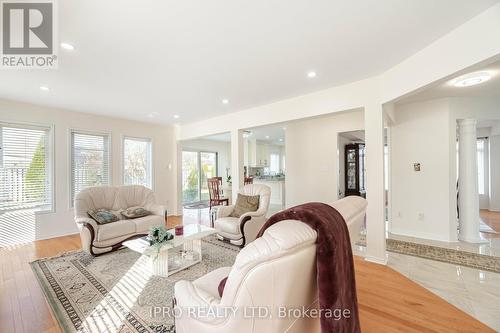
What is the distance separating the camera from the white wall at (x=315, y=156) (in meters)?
4.72

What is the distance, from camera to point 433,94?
3.66 meters

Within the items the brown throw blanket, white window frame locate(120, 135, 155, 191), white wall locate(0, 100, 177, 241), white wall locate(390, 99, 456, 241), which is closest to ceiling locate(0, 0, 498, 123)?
white wall locate(0, 100, 177, 241)

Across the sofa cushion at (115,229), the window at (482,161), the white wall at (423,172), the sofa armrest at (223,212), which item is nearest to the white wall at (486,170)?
the window at (482,161)

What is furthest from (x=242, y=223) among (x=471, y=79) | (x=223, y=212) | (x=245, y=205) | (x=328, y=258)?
(x=471, y=79)

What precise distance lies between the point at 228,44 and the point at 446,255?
4.17 m

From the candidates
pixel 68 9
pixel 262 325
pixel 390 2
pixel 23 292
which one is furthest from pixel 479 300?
pixel 23 292

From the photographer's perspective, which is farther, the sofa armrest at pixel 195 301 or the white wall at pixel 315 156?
the white wall at pixel 315 156

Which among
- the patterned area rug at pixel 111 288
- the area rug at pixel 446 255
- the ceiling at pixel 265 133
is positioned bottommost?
the area rug at pixel 446 255

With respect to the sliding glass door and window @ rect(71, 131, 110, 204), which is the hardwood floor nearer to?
window @ rect(71, 131, 110, 204)

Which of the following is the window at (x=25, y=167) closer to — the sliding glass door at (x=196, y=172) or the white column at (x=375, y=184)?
the sliding glass door at (x=196, y=172)

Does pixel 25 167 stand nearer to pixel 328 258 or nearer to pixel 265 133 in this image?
pixel 328 258

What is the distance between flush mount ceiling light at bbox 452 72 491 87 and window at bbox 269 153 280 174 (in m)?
7.03

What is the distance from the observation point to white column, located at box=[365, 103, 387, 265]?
2.90m

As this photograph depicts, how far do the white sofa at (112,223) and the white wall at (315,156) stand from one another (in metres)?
3.17
